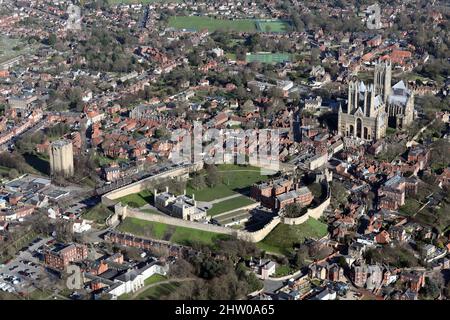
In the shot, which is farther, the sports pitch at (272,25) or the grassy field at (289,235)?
the sports pitch at (272,25)

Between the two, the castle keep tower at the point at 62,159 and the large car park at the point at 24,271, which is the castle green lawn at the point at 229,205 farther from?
the castle keep tower at the point at 62,159

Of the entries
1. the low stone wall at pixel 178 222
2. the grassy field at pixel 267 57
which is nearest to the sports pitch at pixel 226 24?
the grassy field at pixel 267 57

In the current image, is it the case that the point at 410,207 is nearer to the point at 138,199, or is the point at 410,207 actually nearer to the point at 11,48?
the point at 138,199

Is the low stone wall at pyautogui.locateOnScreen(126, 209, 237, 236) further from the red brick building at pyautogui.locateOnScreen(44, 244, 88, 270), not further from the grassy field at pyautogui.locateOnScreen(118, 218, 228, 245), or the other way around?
the red brick building at pyautogui.locateOnScreen(44, 244, 88, 270)

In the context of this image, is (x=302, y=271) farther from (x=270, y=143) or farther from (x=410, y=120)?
(x=410, y=120)

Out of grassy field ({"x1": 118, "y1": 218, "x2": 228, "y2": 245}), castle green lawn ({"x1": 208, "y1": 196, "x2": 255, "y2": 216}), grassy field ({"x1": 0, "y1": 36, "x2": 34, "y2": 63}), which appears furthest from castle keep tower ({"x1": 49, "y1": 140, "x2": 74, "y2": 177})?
grassy field ({"x1": 0, "y1": 36, "x2": 34, "y2": 63})
